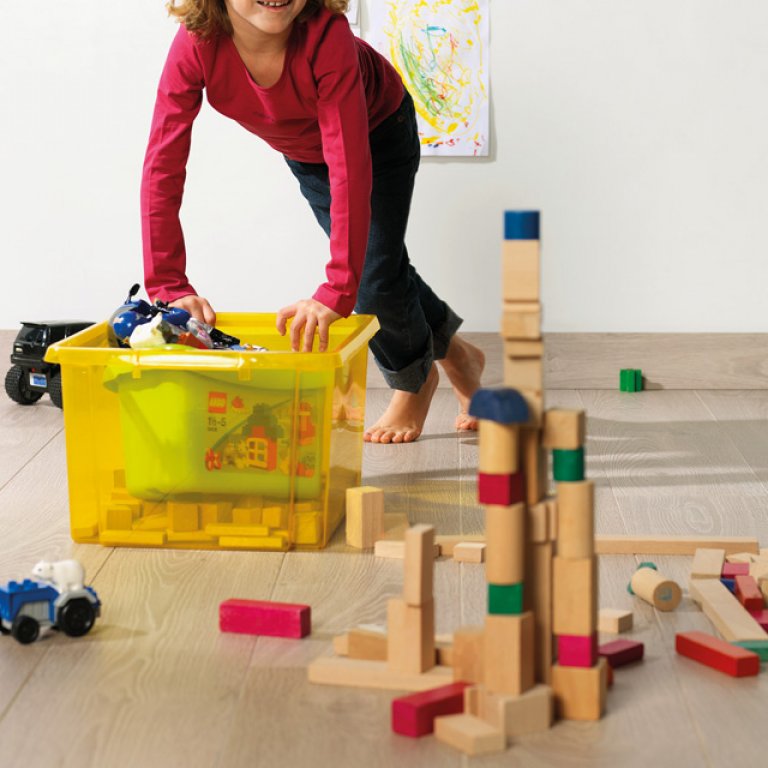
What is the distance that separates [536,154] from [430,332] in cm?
50

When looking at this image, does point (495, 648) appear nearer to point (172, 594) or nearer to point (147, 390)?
point (172, 594)

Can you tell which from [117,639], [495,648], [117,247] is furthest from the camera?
[117,247]

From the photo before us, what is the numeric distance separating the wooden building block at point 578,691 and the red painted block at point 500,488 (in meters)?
0.14

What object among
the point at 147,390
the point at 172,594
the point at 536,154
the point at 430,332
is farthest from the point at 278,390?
the point at 536,154

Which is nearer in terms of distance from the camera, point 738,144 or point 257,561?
point 257,561

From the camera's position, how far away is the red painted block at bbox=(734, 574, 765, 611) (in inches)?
42.6

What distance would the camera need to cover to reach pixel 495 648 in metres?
0.83

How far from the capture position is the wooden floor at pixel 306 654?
826 millimetres

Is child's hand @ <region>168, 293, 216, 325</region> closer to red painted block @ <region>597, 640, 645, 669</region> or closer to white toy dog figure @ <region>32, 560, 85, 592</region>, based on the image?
white toy dog figure @ <region>32, 560, 85, 592</region>

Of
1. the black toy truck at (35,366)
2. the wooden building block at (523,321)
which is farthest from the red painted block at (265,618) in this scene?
the black toy truck at (35,366)

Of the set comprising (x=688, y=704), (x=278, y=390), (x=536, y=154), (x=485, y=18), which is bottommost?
(x=688, y=704)

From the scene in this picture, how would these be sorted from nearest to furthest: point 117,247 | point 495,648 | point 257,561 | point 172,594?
point 495,648, point 172,594, point 257,561, point 117,247

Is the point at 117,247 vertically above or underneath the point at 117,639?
above

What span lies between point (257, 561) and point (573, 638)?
48cm
